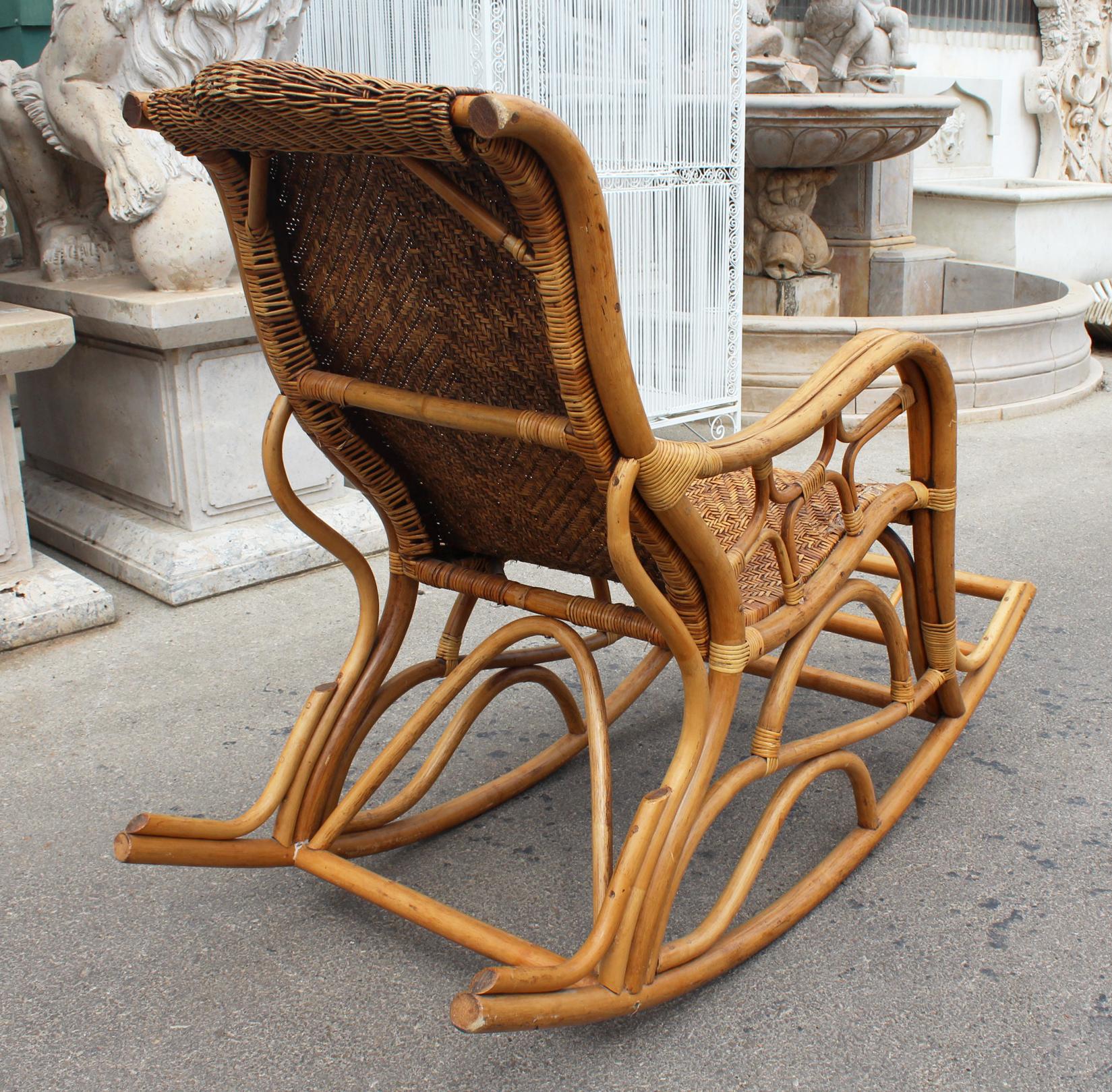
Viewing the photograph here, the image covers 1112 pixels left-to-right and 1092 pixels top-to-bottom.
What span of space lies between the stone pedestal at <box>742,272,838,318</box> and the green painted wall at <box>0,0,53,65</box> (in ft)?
9.97

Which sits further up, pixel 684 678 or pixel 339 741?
pixel 684 678

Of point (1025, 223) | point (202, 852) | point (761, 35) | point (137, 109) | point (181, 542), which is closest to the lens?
point (137, 109)

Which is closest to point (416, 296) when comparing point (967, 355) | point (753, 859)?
point (753, 859)

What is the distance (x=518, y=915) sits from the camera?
1777mm

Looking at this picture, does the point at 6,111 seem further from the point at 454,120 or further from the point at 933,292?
the point at 933,292

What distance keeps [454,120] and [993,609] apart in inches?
87.6

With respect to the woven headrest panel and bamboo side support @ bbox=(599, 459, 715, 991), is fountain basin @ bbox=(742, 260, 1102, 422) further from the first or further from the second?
the woven headrest panel

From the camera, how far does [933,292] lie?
6320 mm

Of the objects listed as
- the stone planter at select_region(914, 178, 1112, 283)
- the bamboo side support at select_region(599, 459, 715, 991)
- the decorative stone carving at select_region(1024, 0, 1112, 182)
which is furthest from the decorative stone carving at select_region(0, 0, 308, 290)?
the decorative stone carving at select_region(1024, 0, 1112, 182)

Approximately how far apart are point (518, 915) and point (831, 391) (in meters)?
0.85

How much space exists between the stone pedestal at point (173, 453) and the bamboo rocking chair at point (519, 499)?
4.34ft

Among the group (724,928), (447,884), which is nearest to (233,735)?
(447,884)

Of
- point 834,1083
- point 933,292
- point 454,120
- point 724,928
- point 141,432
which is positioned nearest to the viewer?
point 454,120

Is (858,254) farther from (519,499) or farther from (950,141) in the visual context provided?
(519,499)
